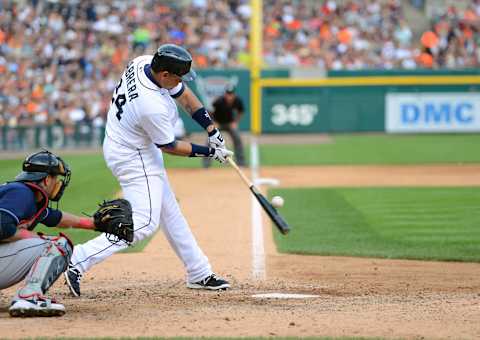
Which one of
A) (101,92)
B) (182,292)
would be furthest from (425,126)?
(182,292)

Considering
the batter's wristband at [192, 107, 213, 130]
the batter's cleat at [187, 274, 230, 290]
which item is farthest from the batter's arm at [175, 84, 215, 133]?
the batter's cleat at [187, 274, 230, 290]

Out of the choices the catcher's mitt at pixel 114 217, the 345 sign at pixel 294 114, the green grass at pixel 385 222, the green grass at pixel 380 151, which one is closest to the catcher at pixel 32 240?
the catcher's mitt at pixel 114 217

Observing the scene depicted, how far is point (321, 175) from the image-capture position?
58.1 ft

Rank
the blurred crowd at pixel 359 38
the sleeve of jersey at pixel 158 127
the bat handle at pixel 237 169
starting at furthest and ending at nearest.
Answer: the blurred crowd at pixel 359 38 → the bat handle at pixel 237 169 → the sleeve of jersey at pixel 158 127

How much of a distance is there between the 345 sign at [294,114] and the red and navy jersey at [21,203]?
75.6 ft

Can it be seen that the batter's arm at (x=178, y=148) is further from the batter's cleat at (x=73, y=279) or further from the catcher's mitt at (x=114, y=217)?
the batter's cleat at (x=73, y=279)

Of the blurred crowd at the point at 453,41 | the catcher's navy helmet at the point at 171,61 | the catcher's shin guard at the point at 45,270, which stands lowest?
the catcher's shin guard at the point at 45,270

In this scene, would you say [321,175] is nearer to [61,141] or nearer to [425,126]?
[61,141]

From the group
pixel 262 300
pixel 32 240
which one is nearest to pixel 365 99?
pixel 262 300

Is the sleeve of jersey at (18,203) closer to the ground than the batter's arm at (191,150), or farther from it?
closer to the ground

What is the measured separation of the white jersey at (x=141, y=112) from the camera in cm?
659

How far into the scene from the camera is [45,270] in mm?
5801

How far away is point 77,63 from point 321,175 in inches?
463

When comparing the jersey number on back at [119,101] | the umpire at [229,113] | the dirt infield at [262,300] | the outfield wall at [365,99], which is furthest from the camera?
the outfield wall at [365,99]
